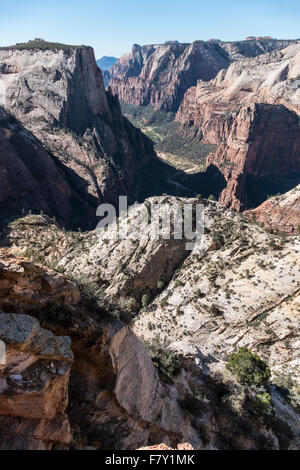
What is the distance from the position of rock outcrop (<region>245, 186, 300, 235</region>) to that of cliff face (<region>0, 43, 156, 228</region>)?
48.3 metres

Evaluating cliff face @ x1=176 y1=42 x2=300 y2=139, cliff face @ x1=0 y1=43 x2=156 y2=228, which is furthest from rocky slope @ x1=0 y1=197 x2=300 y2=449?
cliff face @ x1=176 y1=42 x2=300 y2=139

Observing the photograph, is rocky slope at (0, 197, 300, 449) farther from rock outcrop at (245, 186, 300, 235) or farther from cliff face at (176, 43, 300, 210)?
cliff face at (176, 43, 300, 210)

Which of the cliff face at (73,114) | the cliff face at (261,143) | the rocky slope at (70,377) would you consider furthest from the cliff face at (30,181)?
the cliff face at (261,143)

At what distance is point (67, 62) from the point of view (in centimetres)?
10975

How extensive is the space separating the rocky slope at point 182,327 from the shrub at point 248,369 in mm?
784

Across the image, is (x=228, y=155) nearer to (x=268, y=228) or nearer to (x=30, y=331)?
(x=268, y=228)

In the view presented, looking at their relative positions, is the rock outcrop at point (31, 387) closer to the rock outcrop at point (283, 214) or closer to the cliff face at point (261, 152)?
the rock outcrop at point (283, 214)

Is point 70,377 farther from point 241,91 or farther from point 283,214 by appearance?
point 241,91

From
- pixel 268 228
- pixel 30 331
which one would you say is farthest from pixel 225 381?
pixel 268 228

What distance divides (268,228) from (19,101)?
94467 mm

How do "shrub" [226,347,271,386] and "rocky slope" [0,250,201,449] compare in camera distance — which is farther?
"shrub" [226,347,271,386]

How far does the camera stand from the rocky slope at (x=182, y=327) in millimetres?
15320

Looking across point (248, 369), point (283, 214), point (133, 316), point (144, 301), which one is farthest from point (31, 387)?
point (283, 214)

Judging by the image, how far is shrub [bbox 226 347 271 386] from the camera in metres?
22.5
